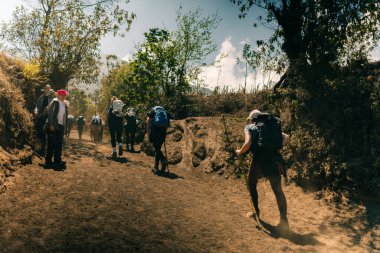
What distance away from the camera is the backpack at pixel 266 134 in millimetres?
5469

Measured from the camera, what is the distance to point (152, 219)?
5.42 meters

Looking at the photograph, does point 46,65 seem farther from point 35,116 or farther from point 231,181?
point 231,181

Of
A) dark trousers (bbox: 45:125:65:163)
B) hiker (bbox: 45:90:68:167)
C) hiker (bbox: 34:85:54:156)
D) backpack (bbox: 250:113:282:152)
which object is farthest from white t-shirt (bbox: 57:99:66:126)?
backpack (bbox: 250:113:282:152)

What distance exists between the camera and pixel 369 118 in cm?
711

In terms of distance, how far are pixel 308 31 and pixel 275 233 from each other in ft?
24.1

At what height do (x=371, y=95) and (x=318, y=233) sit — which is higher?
(x=371, y=95)

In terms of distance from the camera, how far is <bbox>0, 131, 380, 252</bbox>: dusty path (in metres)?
4.27

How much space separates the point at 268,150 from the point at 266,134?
301 mm

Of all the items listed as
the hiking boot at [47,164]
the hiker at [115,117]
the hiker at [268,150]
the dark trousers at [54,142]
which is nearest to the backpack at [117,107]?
the hiker at [115,117]

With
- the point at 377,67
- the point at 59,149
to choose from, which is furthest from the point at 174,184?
the point at 377,67

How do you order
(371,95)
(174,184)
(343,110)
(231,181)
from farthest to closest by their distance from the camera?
(231,181) → (174,184) → (343,110) → (371,95)

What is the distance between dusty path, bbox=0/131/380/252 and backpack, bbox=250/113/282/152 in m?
1.56

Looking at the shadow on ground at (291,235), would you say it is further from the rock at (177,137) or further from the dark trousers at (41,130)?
the rock at (177,137)

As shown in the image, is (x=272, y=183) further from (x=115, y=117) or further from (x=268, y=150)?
(x=115, y=117)
